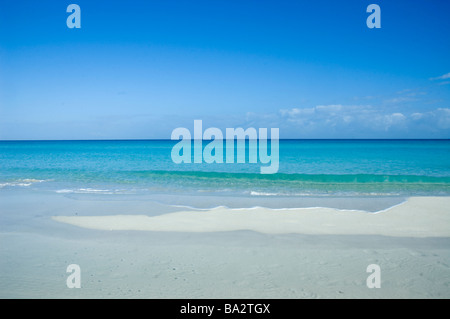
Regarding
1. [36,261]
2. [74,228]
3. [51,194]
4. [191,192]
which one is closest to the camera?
[36,261]

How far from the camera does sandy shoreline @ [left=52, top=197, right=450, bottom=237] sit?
22.7ft

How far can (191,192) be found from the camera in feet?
43.4

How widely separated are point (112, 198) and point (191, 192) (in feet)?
11.3

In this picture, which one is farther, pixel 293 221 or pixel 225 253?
pixel 293 221

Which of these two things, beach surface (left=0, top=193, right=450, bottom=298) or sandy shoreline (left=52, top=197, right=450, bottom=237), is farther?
sandy shoreline (left=52, top=197, right=450, bottom=237)

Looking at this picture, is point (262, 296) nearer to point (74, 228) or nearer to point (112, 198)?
point (74, 228)

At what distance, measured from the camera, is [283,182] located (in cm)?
1606

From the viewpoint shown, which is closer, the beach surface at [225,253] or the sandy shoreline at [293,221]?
the beach surface at [225,253]

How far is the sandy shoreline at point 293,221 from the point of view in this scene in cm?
691

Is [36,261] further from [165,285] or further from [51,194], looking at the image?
[51,194]

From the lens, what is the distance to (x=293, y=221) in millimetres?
7703

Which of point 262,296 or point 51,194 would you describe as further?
point 51,194
